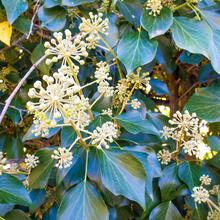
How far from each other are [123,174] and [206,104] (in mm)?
465

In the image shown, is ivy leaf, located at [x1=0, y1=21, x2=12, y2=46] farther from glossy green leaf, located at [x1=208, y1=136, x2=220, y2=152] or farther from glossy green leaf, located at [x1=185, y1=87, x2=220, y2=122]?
glossy green leaf, located at [x1=208, y1=136, x2=220, y2=152]

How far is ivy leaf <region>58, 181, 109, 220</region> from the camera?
2.23 feet

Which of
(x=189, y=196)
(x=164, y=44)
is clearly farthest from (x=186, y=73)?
(x=189, y=196)

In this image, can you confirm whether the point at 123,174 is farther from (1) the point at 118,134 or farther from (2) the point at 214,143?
(2) the point at 214,143

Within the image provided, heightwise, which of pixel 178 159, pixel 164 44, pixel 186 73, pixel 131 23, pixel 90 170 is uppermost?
pixel 131 23

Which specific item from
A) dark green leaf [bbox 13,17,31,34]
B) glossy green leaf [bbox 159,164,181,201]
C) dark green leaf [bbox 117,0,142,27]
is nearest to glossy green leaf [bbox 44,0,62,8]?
dark green leaf [bbox 13,17,31,34]

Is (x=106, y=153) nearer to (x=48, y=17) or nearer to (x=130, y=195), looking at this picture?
(x=130, y=195)

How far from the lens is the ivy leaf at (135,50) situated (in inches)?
32.2

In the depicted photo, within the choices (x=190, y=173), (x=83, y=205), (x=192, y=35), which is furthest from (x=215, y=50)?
(x=83, y=205)

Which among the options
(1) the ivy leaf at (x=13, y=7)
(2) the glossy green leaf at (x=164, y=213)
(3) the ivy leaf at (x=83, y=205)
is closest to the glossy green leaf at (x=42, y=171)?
(3) the ivy leaf at (x=83, y=205)

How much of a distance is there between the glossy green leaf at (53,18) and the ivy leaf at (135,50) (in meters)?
0.29

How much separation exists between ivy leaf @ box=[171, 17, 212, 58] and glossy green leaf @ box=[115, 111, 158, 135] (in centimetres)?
28

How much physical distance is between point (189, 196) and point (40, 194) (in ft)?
1.80

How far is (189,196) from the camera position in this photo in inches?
36.3
